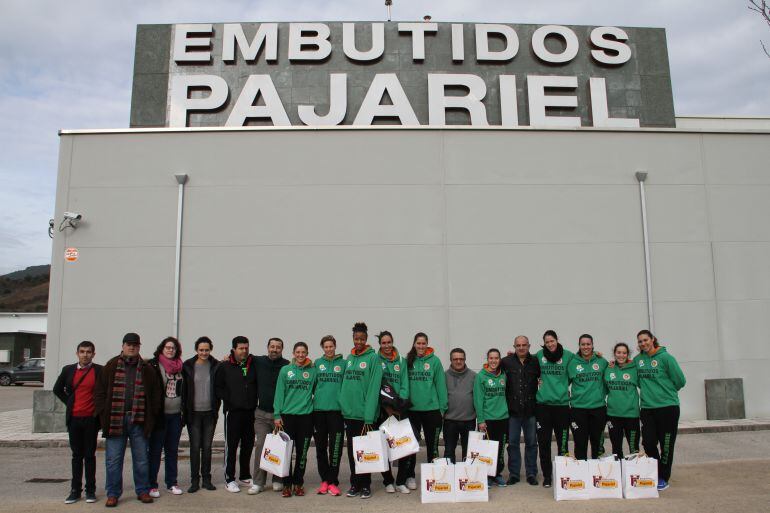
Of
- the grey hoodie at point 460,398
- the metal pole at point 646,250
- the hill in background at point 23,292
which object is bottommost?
the grey hoodie at point 460,398

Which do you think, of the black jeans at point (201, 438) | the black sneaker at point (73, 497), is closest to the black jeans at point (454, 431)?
the black jeans at point (201, 438)

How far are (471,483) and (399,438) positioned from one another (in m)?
0.87

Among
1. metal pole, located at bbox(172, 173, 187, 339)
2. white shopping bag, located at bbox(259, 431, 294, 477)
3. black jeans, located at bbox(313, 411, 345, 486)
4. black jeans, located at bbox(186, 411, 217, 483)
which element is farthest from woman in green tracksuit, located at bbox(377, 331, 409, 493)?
metal pole, located at bbox(172, 173, 187, 339)

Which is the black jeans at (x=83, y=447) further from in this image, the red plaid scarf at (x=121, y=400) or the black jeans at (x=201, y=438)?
the black jeans at (x=201, y=438)

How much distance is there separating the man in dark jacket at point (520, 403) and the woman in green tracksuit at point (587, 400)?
46 cm

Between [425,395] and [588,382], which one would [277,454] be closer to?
[425,395]

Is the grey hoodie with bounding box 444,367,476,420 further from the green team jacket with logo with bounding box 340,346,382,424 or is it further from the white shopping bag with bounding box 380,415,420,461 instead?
the green team jacket with logo with bounding box 340,346,382,424

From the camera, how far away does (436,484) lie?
20.5 ft

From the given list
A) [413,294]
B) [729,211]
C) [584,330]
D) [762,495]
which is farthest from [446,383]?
[729,211]

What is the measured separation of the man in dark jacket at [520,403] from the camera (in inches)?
275

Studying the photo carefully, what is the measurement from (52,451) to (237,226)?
16.6ft

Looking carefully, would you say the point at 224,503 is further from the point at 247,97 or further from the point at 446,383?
the point at 247,97

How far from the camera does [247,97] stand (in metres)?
14.0

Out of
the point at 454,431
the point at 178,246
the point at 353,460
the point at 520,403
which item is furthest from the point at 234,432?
the point at 178,246
